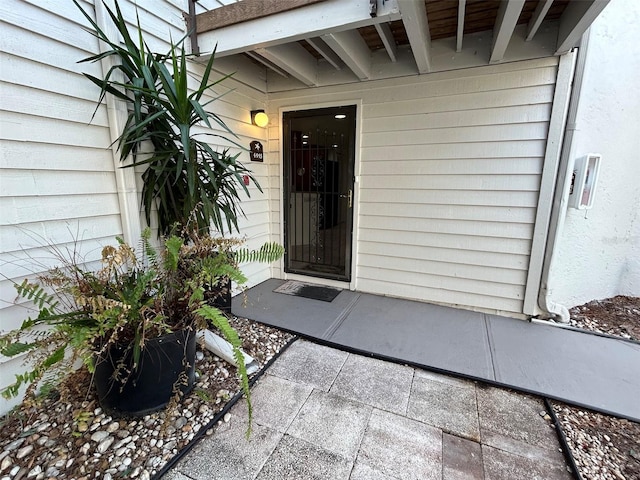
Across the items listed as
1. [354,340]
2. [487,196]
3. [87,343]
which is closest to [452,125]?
[487,196]

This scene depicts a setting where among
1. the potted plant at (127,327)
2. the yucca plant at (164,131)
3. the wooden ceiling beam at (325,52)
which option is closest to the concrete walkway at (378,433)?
the potted plant at (127,327)

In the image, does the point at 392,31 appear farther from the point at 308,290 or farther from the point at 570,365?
the point at 570,365

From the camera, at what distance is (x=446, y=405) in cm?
172

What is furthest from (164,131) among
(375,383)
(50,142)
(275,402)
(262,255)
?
(375,383)

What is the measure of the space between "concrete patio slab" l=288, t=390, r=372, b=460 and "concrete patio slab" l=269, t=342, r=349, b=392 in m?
0.13

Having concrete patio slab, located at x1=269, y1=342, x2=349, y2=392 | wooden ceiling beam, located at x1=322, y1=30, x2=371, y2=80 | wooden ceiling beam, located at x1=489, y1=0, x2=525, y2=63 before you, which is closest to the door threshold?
concrete patio slab, located at x1=269, y1=342, x2=349, y2=392

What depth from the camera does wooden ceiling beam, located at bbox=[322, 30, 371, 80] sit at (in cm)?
225

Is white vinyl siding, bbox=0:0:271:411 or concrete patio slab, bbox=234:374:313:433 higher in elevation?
white vinyl siding, bbox=0:0:271:411

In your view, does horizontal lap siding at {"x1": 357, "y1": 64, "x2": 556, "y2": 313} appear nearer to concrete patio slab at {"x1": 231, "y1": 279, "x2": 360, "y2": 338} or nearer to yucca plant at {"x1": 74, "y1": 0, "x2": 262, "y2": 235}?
concrete patio slab at {"x1": 231, "y1": 279, "x2": 360, "y2": 338}

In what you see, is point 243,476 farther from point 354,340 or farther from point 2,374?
point 2,374

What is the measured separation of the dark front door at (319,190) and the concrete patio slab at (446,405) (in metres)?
1.68

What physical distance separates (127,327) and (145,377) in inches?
11.2

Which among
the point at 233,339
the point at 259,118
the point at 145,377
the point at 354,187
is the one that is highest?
the point at 259,118

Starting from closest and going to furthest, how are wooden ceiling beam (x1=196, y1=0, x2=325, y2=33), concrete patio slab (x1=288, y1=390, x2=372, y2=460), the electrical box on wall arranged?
concrete patio slab (x1=288, y1=390, x2=372, y2=460) < wooden ceiling beam (x1=196, y1=0, x2=325, y2=33) < the electrical box on wall
